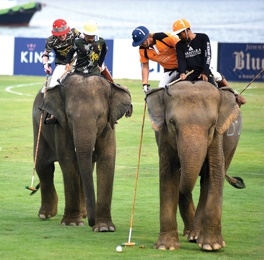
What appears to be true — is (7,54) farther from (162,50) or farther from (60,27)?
(162,50)

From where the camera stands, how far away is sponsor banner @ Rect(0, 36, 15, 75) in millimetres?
52250

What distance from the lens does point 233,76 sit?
49.4 meters

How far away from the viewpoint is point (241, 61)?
4969cm

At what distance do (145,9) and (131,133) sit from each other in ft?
269

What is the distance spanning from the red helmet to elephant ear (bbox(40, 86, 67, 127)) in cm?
161

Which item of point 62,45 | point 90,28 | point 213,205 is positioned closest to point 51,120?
point 90,28

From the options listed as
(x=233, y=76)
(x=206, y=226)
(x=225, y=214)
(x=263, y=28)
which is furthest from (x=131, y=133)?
(x=263, y=28)

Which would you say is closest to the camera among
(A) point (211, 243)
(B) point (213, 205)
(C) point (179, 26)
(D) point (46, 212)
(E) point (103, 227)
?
(A) point (211, 243)

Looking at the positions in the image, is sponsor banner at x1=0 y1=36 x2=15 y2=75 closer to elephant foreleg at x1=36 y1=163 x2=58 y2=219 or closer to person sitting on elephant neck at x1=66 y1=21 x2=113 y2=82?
elephant foreleg at x1=36 y1=163 x2=58 y2=219

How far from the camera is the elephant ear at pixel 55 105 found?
16.3 m

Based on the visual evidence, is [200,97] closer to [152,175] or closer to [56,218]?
[56,218]

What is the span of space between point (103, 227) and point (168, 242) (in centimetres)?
178

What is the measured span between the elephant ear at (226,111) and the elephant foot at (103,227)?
2.42 meters

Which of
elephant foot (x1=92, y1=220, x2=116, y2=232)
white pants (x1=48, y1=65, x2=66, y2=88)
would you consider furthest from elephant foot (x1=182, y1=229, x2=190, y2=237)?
white pants (x1=48, y1=65, x2=66, y2=88)
